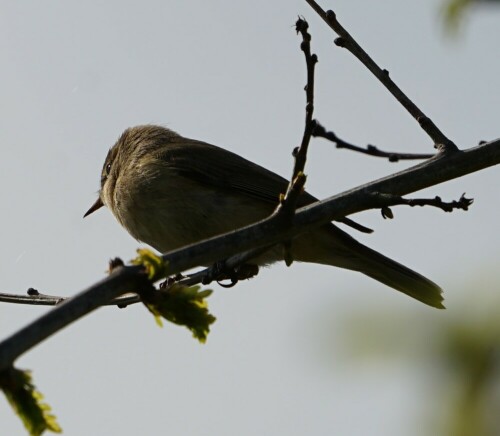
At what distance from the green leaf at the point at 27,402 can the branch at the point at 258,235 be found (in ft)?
0.45

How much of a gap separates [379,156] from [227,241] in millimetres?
1526

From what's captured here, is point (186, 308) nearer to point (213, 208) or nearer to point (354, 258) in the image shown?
point (213, 208)

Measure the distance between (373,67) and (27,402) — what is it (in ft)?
7.65

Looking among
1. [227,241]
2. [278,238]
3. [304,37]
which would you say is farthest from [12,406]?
[304,37]

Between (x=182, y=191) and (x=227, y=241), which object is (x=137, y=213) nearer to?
(x=182, y=191)

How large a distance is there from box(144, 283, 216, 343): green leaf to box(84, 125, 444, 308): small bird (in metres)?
3.79

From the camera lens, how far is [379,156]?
3715 millimetres

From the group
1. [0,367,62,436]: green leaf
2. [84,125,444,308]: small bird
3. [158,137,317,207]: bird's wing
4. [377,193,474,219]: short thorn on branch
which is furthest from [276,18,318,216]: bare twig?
[158,137,317,207]: bird's wing

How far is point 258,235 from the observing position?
252cm

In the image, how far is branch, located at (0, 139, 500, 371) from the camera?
6.01 feet

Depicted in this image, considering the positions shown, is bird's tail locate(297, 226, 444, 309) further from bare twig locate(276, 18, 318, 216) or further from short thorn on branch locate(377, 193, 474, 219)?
bare twig locate(276, 18, 318, 216)

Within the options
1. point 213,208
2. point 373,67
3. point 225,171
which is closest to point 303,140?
point 373,67

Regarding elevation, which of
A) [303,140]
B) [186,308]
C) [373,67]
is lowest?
[186,308]

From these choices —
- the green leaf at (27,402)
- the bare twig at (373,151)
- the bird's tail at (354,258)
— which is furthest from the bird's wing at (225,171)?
the green leaf at (27,402)
